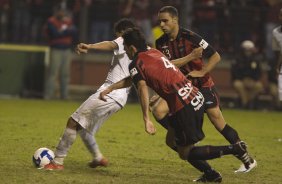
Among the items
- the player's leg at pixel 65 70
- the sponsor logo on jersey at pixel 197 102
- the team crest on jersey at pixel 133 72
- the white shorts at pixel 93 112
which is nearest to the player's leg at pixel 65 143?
the white shorts at pixel 93 112

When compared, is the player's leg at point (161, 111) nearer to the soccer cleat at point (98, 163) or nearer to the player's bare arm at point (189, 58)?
the player's bare arm at point (189, 58)

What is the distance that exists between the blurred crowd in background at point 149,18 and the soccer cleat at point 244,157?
12.4m

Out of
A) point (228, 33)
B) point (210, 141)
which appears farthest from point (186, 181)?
point (228, 33)

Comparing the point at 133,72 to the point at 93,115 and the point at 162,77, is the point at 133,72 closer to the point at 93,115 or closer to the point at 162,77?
the point at 162,77

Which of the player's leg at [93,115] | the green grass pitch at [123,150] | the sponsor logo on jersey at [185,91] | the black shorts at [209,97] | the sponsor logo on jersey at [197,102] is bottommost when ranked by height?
the green grass pitch at [123,150]

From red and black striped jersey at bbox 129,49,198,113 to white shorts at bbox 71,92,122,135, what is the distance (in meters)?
1.27

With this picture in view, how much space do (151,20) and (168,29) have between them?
13.1 metres

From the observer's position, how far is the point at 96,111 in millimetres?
9773

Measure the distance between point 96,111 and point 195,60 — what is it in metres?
1.39

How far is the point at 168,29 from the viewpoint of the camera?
31.9 ft

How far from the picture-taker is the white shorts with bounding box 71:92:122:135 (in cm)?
966

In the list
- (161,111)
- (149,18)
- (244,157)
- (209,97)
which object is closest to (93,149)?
(161,111)

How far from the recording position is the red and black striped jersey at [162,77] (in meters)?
8.56

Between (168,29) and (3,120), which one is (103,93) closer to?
(168,29)
